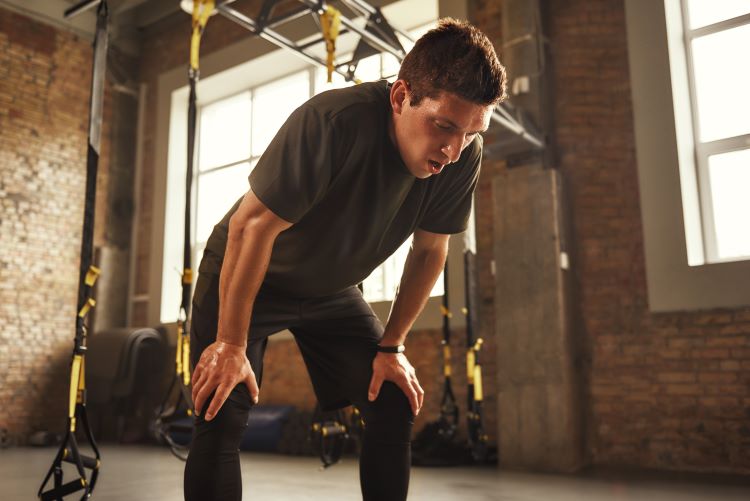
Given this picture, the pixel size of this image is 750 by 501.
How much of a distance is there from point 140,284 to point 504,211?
505cm

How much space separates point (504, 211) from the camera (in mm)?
5293

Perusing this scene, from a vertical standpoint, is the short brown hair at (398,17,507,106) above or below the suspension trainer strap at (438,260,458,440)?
above

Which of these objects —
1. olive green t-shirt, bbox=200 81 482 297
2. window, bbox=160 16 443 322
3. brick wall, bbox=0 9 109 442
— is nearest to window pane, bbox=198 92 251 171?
window, bbox=160 16 443 322

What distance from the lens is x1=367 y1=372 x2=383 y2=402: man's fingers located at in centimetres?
182

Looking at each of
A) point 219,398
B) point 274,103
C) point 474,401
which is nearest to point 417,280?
point 219,398

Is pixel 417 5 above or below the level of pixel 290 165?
above

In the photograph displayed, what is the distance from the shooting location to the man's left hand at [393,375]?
1819mm

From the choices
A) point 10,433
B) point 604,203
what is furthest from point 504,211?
point 10,433

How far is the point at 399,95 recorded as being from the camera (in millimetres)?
1599

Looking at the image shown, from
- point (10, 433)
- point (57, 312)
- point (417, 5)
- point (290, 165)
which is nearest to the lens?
point (290, 165)

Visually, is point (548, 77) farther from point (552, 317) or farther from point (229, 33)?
point (229, 33)

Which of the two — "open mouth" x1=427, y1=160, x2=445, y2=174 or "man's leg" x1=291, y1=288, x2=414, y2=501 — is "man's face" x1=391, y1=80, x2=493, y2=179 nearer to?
"open mouth" x1=427, y1=160, x2=445, y2=174

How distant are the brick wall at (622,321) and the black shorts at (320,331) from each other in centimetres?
353

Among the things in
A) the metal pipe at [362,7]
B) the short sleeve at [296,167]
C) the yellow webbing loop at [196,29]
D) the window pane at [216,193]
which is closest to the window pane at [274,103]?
the window pane at [216,193]
